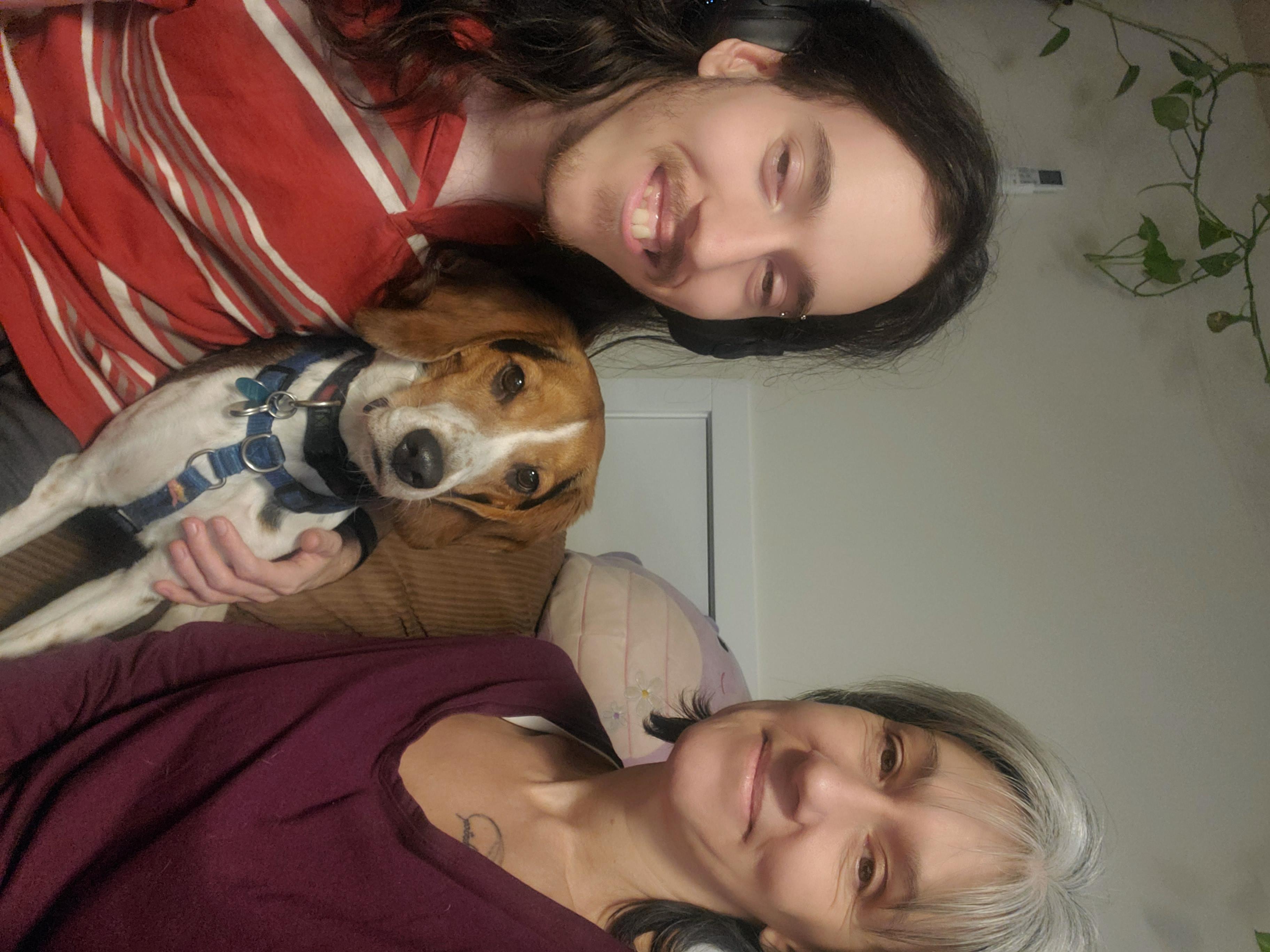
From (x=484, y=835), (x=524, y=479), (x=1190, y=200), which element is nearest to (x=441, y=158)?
(x=524, y=479)

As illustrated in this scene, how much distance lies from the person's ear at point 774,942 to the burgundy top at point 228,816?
0.86 feet

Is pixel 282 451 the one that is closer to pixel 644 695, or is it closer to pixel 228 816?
pixel 228 816

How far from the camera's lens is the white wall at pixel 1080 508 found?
80.9 inches

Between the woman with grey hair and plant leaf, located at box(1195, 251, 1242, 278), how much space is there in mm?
1639

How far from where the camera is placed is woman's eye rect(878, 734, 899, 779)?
3.84ft

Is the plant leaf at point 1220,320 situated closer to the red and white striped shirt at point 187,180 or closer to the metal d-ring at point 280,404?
the red and white striped shirt at point 187,180

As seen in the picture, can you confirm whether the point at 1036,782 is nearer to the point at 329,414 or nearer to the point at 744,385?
the point at 329,414

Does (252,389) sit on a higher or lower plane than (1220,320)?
higher

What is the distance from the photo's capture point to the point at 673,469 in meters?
2.63

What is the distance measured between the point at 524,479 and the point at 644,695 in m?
0.81

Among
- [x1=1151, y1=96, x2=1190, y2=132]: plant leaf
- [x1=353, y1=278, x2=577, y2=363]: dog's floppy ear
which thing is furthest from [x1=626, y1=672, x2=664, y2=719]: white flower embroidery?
[x1=1151, y1=96, x2=1190, y2=132]: plant leaf

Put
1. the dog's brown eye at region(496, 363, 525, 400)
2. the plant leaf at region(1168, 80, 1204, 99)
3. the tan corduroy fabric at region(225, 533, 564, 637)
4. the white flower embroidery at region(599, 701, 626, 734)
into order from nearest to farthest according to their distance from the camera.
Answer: the dog's brown eye at region(496, 363, 525, 400) < the tan corduroy fabric at region(225, 533, 564, 637) < the white flower embroidery at region(599, 701, 626, 734) < the plant leaf at region(1168, 80, 1204, 99)

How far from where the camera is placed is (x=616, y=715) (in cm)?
201

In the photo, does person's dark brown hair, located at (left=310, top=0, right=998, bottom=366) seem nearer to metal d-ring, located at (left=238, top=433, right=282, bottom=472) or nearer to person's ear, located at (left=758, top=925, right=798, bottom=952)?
metal d-ring, located at (left=238, top=433, right=282, bottom=472)
